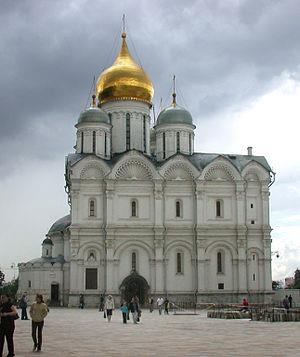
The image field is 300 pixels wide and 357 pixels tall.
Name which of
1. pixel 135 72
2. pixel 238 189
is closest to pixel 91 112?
pixel 135 72

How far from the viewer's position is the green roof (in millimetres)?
52250

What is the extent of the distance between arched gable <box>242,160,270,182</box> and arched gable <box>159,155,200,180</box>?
12.8 ft

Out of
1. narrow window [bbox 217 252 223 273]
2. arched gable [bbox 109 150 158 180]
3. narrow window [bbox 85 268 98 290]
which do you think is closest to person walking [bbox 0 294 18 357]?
narrow window [bbox 85 268 98 290]

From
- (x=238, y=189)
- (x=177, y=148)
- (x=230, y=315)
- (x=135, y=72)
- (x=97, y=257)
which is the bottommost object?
(x=230, y=315)

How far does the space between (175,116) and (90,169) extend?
8.38 meters

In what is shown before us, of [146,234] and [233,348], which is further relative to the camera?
[146,234]

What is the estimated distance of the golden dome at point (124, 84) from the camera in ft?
174

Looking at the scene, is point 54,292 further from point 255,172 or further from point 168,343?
point 168,343

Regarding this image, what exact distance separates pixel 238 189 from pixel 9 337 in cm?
3799

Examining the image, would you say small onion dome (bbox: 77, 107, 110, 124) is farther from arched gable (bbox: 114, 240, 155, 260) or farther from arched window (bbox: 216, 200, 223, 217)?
arched window (bbox: 216, 200, 223, 217)

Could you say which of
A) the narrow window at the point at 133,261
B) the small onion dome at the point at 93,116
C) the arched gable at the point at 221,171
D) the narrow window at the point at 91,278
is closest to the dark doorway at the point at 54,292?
the narrow window at the point at 91,278

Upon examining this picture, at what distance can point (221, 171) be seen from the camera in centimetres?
5038

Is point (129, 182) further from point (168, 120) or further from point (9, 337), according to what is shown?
point (9, 337)

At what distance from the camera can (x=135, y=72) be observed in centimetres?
5303
